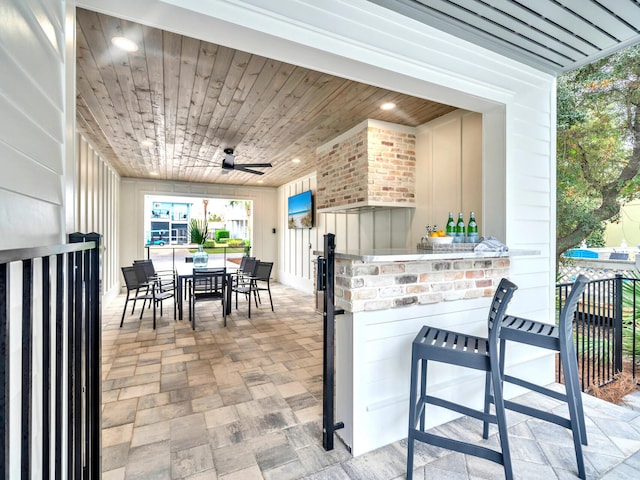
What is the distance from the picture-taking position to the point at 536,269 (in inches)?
103

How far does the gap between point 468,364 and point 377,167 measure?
8.36 ft

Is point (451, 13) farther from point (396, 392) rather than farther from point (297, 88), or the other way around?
point (396, 392)

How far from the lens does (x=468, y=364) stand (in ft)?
5.22

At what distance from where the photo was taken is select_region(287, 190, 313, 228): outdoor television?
637 centimetres

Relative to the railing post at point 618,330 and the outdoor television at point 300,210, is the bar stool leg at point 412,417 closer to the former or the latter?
the railing post at point 618,330

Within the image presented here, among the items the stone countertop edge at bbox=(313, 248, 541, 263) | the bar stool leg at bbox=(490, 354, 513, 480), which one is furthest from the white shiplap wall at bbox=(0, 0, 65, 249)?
the bar stool leg at bbox=(490, 354, 513, 480)

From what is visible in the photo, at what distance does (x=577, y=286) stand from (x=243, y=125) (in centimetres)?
346

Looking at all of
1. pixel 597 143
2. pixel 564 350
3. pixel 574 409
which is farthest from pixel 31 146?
pixel 597 143

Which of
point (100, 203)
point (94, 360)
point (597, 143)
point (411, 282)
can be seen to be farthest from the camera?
point (100, 203)

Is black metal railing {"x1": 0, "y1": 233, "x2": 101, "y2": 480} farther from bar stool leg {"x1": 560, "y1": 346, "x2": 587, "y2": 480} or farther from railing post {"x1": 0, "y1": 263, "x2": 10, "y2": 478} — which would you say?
bar stool leg {"x1": 560, "y1": 346, "x2": 587, "y2": 480}

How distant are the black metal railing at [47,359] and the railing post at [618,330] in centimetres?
424

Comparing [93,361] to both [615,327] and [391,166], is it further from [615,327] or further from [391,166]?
[615,327]

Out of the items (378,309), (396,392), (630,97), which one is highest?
(630,97)


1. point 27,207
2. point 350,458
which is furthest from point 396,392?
point 27,207
